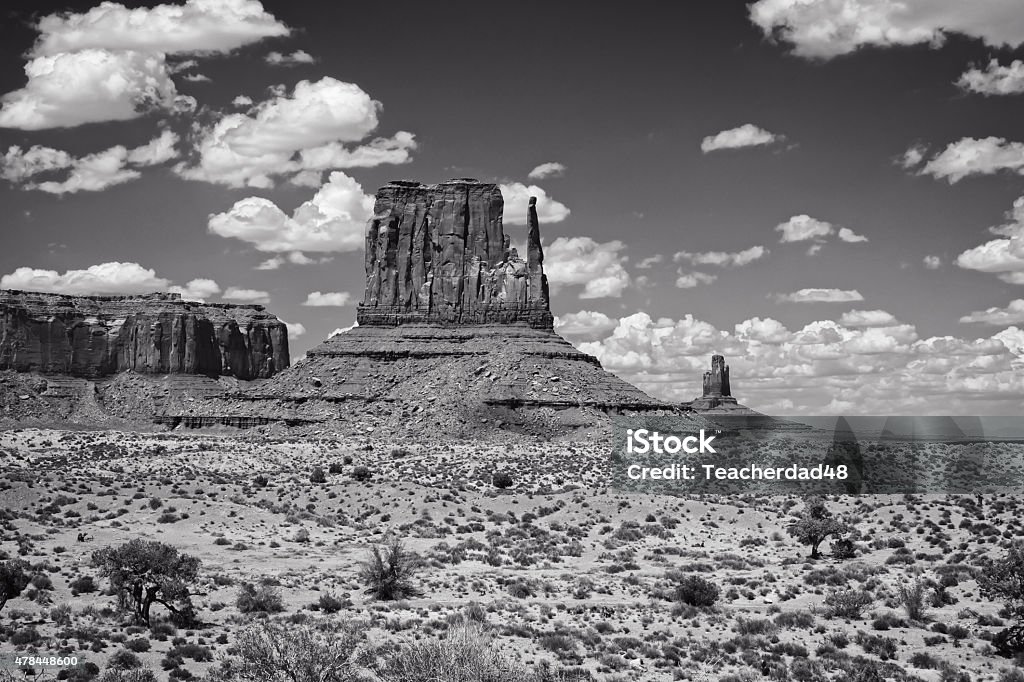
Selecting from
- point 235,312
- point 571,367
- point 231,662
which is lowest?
point 231,662

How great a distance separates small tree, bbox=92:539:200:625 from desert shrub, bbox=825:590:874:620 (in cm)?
1639

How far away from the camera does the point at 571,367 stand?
332 ft

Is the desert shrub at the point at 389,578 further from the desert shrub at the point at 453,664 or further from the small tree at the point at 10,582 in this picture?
the desert shrub at the point at 453,664

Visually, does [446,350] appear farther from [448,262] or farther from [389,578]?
[389,578]

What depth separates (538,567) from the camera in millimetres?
33812

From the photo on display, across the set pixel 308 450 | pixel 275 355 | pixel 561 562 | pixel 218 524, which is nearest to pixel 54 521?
pixel 218 524

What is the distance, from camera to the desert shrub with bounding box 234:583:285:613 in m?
26.1

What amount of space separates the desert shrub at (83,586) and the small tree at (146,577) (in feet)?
6.14

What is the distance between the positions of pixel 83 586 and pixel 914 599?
22043 mm

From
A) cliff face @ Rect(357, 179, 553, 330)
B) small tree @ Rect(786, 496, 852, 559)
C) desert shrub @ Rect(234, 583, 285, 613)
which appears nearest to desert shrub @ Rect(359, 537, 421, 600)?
desert shrub @ Rect(234, 583, 285, 613)

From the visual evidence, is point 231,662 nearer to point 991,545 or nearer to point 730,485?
point 991,545

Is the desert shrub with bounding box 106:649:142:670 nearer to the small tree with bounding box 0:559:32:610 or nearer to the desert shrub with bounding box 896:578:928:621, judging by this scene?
the small tree with bounding box 0:559:32:610

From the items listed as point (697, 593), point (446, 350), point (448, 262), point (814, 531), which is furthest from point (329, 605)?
point (448, 262)

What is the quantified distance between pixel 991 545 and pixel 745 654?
→ 18.6 metres
